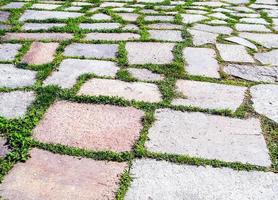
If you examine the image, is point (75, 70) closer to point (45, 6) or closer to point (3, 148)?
point (3, 148)

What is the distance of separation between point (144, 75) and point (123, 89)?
351mm

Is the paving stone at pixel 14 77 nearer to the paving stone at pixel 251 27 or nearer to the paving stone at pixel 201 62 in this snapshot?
the paving stone at pixel 201 62

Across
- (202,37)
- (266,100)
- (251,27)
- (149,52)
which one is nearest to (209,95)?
(266,100)

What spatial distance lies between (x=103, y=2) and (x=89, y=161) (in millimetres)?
3926

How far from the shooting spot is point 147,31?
4.57 m

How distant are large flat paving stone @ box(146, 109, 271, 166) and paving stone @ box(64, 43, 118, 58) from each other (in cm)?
116

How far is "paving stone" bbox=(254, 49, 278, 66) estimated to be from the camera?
12.9 ft

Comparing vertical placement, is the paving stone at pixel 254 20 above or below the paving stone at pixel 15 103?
below

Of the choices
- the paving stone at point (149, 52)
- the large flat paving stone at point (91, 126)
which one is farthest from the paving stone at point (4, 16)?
the large flat paving stone at point (91, 126)

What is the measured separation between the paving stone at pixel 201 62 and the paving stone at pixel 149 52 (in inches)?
6.7

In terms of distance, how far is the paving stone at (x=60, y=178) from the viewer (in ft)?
6.85

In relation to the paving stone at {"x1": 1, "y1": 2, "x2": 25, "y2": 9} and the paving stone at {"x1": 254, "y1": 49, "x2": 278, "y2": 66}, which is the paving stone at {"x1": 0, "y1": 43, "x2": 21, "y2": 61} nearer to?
the paving stone at {"x1": 1, "y1": 2, "x2": 25, "y2": 9}

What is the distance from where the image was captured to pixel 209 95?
3.18 m

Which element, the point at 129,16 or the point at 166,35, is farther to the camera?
the point at 129,16
